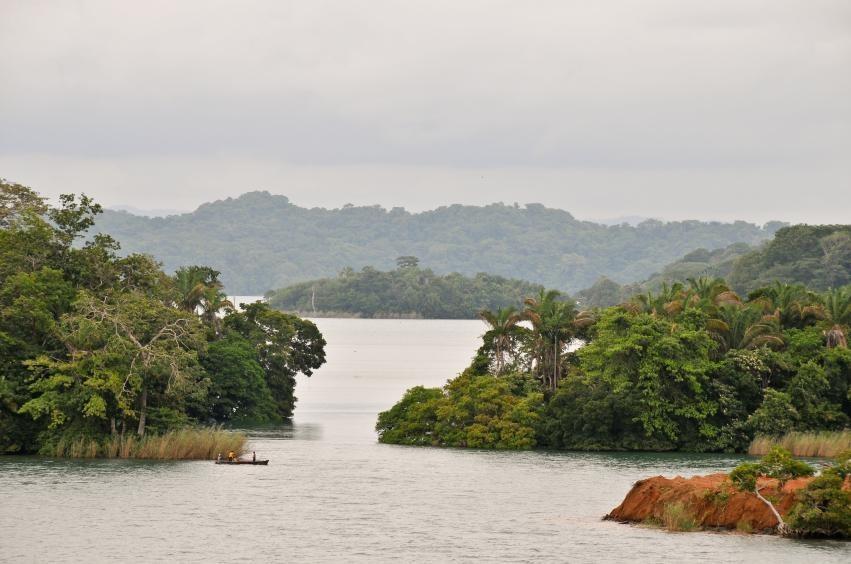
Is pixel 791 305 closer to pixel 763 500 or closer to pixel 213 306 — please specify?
pixel 213 306

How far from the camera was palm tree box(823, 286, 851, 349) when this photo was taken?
275ft

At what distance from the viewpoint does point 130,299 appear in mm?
74375

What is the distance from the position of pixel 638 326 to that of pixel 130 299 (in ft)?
99.7

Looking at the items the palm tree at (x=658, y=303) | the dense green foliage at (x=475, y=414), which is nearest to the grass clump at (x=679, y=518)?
the dense green foliage at (x=475, y=414)

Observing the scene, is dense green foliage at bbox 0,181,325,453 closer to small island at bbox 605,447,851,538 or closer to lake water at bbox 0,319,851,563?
lake water at bbox 0,319,851,563

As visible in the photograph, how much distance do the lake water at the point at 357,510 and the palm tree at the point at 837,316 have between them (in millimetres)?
12309

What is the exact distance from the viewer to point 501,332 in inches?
3538

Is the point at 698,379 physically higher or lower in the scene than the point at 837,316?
lower

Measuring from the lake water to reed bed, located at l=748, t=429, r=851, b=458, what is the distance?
219 centimetres

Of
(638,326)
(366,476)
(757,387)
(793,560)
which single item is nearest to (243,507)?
(366,476)

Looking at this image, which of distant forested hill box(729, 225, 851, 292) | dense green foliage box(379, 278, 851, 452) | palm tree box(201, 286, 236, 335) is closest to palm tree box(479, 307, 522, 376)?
dense green foliage box(379, 278, 851, 452)

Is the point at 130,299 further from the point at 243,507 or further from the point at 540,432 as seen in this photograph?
the point at 540,432

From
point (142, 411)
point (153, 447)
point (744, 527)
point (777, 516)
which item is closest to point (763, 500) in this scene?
point (777, 516)

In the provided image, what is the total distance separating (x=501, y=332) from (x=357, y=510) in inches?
1325
